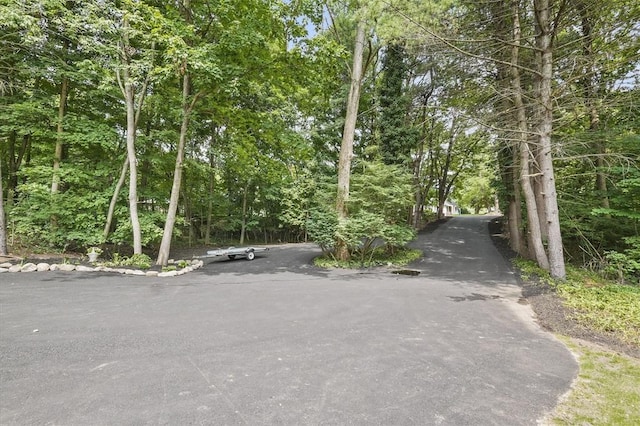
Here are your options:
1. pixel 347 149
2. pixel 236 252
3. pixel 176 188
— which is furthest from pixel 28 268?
pixel 347 149

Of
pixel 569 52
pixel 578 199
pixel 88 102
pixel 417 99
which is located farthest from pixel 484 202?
pixel 88 102

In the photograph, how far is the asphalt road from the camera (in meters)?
2.08

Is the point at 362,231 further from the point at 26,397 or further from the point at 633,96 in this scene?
the point at 26,397

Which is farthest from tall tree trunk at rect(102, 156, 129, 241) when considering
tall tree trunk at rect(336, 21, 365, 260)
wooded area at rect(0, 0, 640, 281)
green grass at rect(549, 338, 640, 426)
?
green grass at rect(549, 338, 640, 426)

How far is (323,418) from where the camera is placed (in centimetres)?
202

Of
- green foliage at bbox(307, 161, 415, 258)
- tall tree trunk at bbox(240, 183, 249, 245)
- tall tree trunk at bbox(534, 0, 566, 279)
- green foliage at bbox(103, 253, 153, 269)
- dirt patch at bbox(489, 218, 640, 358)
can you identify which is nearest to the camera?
dirt patch at bbox(489, 218, 640, 358)

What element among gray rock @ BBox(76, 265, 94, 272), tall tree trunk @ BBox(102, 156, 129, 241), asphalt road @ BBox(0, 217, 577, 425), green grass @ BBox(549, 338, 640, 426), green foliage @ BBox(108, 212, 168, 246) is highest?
tall tree trunk @ BBox(102, 156, 129, 241)

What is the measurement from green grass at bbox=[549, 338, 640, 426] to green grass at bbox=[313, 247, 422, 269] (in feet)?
21.1

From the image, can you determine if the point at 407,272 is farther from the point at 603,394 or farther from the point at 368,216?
the point at 603,394

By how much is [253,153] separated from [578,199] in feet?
35.9

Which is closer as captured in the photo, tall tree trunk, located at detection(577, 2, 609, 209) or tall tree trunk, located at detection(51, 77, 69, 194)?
tall tree trunk, located at detection(577, 2, 609, 209)

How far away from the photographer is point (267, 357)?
2.93 metres

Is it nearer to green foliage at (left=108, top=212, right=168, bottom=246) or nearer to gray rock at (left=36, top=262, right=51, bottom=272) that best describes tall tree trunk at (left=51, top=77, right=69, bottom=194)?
green foliage at (left=108, top=212, right=168, bottom=246)

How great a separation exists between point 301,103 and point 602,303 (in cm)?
1056
